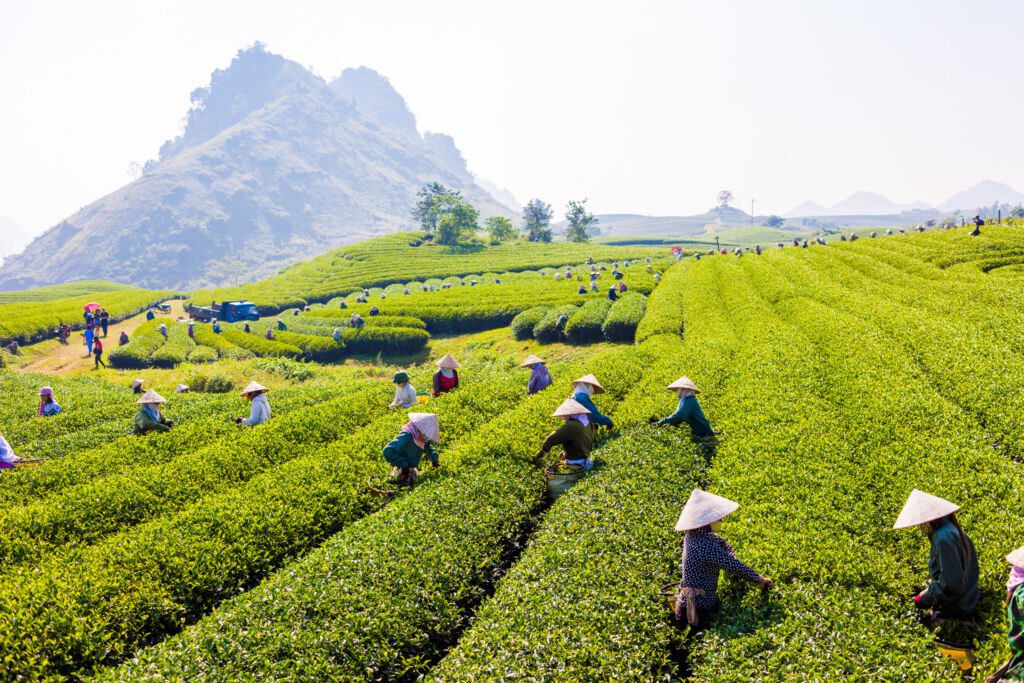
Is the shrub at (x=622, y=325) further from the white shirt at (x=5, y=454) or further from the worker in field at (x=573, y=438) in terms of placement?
the white shirt at (x=5, y=454)

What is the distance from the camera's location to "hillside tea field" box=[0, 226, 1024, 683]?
691 cm

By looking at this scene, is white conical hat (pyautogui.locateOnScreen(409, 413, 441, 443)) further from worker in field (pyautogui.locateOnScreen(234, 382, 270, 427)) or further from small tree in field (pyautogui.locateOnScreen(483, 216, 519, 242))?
small tree in field (pyautogui.locateOnScreen(483, 216, 519, 242))

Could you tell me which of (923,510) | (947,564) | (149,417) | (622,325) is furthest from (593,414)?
(622,325)

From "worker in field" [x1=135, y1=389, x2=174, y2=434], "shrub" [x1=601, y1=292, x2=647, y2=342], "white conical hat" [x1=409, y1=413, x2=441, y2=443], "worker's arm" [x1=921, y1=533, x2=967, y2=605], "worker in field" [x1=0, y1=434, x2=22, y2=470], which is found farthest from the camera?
"shrub" [x1=601, y1=292, x2=647, y2=342]

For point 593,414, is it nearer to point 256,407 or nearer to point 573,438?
point 573,438

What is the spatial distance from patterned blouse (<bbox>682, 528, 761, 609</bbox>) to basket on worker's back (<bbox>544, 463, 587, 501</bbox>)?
4535 millimetres

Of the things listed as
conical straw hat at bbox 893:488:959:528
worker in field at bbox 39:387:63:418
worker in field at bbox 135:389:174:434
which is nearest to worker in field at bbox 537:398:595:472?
conical straw hat at bbox 893:488:959:528

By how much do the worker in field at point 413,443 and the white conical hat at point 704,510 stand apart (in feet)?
20.0

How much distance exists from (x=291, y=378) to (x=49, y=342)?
87.5 ft

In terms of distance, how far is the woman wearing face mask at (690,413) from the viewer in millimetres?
13094

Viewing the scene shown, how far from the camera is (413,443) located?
1235 cm

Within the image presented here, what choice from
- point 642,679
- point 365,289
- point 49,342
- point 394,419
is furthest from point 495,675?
point 365,289

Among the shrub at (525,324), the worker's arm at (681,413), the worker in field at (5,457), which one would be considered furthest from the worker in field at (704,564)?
the shrub at (525,324)

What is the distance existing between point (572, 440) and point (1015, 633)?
24.5ft
